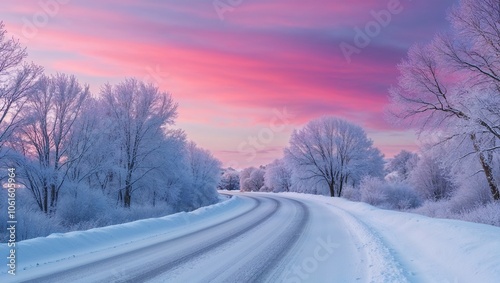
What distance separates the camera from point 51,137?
21625 mm

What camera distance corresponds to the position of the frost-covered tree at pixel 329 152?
47.2m

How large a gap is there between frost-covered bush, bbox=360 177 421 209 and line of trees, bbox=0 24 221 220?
17527 mm

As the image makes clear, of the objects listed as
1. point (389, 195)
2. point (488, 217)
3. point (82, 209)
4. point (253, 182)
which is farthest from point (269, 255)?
point (253, 182)

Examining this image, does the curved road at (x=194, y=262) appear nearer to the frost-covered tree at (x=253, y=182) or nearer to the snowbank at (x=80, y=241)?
the snowbank at (x=80, y=241)

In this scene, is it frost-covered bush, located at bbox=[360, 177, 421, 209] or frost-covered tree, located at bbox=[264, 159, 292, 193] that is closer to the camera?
frost-covered bush, located at bbox=[360, 177, 421, 209]

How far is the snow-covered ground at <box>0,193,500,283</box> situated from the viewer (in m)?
6.76

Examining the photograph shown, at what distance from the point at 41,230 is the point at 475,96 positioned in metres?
18.1

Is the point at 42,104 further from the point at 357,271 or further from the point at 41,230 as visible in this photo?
the point at 357,271

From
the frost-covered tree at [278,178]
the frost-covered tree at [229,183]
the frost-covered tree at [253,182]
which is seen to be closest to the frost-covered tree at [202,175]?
the frost-covered tree at [278,178]

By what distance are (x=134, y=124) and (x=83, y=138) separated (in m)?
4.81

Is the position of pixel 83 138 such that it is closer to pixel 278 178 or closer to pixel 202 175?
pixel 202 175

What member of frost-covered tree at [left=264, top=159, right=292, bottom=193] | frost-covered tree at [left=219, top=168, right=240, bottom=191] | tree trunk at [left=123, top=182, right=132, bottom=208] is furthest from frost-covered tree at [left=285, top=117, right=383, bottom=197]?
frost-covered tree at [left=219, top=168, right=240, bottom=191]

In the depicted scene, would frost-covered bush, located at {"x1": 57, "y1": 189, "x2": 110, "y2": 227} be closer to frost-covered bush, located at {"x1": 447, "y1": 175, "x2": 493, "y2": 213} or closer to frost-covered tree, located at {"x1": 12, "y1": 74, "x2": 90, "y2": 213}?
frost-covered tree, located at {"x1": 12, "y1": 74, "x2": 90, "y2": 213}

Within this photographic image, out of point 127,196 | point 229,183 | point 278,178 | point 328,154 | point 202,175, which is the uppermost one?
point 328,154
